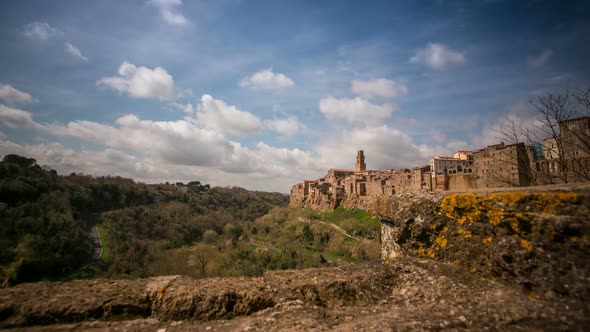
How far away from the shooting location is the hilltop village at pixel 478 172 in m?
10.5

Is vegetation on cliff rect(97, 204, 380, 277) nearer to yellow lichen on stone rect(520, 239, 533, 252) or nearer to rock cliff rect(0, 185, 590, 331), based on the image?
rock cliff rect(0, 185, 590, 331)

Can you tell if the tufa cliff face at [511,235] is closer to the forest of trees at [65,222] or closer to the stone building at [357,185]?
the forest of trees at [65,222]

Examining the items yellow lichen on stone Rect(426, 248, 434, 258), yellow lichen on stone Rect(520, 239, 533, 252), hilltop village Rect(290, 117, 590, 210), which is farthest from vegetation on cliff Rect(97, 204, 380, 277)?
yellow lichen on stone Rect(520, 239, 533, 252)

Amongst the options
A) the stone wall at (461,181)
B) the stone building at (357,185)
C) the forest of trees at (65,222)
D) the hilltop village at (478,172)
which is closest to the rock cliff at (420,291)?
the forest of trees at (65,222)

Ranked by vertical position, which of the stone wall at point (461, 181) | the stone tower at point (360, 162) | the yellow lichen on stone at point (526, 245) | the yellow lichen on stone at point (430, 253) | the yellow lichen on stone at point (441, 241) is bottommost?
the yellow lichen on stone at point (430, 253)

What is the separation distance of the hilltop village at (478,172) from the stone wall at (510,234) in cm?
748

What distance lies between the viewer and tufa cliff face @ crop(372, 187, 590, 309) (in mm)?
→ 2297

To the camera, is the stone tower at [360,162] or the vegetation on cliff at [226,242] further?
the stone tower at [360,162]

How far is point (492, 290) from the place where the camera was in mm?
2633

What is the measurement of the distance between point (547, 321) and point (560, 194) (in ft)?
4.18

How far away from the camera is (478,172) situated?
3719cm

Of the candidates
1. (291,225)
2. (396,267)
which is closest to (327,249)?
(291,225)

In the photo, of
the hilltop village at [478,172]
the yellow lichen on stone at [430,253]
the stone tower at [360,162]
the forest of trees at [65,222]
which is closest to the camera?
the yellow lichen on stone at [430,253]

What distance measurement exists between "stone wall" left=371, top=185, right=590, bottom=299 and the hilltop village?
24.5 ft
